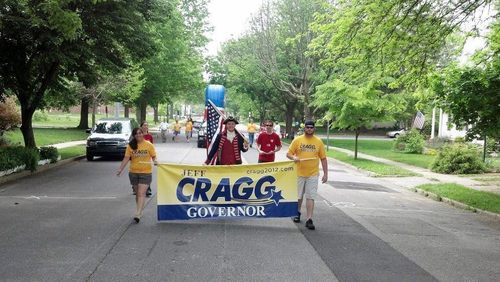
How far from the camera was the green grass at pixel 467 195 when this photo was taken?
12336mm

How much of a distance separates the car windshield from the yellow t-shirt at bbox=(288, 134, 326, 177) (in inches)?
585

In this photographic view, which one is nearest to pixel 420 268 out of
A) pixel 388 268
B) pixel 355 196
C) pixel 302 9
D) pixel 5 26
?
pixel 388 268

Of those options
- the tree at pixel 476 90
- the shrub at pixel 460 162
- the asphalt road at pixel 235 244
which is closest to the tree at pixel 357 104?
the shrub at pixel 460 162

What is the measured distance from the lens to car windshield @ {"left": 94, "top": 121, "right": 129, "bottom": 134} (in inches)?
868

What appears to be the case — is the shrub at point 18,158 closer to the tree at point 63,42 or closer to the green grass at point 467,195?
the tree at point 63,42

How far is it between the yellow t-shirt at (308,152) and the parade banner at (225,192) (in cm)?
21

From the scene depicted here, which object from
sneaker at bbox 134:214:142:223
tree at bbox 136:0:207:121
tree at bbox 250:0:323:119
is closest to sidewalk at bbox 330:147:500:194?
sneaker at bbox 134:214:142:223

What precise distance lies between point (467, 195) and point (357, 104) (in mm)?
10305

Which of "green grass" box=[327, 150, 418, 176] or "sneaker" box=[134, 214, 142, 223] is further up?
"sneaker" box=[134, 214, 142, 223]

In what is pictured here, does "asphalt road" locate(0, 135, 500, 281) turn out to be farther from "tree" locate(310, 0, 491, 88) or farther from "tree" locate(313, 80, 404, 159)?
"tree" locate(313, 80, 404, 159)

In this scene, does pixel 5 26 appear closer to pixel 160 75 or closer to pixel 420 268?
pixel 420 268

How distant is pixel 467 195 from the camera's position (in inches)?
543

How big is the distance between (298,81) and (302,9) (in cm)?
788

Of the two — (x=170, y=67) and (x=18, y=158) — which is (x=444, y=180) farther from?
(x=170, y=67)
